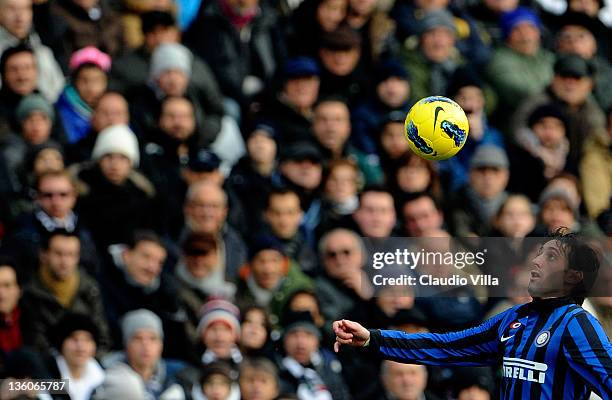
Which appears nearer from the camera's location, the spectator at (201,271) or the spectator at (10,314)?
the spectator at (10,314)

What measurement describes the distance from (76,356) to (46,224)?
1.26 meters

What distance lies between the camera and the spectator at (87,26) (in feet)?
49.7

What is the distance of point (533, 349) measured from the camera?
30.8 ft

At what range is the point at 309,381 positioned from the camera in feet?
44.4

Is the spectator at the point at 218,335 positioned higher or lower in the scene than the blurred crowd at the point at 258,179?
lower

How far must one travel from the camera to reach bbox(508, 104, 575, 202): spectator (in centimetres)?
1639

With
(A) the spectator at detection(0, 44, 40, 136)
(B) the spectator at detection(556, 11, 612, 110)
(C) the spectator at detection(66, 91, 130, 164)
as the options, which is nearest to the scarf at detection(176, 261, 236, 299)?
(C) the spectator at detection(66, 91, 130, 164)

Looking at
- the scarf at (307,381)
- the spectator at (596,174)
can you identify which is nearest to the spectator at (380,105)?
the spectator at (596,174)

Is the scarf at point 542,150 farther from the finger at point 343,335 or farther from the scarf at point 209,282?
the finger at point 343,335

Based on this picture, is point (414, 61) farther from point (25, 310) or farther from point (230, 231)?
point (25, 310)

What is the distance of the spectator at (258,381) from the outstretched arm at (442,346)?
3551 mm

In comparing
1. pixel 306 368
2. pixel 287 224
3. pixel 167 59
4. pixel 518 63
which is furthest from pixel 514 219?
pixel 167 59

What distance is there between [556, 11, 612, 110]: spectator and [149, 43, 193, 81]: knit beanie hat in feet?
15.0

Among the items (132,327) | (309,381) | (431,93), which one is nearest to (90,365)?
(132,327)
